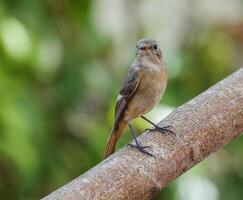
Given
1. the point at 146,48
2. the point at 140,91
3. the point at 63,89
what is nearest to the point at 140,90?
the point at 140,91

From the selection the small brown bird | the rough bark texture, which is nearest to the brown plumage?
the small brown bird

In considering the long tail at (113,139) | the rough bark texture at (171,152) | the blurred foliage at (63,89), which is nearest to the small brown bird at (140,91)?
the long tail at (113,139)

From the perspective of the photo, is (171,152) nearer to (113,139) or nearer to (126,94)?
(113,139)

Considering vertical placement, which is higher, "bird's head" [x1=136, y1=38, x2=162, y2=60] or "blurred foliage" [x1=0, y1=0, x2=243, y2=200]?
"bird's head" [x1=136, y1=38, x2=162, y2=60]

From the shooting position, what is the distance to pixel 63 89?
4609 millimetres

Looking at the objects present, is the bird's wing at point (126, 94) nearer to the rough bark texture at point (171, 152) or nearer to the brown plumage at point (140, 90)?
the brown plumage at point (140, 90)

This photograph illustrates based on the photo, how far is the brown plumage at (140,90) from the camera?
A: 3709 millimetres

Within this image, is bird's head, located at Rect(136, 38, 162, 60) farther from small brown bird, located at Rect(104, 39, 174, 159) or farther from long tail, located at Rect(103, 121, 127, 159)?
long tail, located at Rect(103, 121, 127, 159)

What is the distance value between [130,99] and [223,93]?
2.65 ft

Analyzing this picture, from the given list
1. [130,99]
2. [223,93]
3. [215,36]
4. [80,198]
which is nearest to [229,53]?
[215,36]

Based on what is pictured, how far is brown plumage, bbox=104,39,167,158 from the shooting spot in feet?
12.2

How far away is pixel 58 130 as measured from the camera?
4.69 meters

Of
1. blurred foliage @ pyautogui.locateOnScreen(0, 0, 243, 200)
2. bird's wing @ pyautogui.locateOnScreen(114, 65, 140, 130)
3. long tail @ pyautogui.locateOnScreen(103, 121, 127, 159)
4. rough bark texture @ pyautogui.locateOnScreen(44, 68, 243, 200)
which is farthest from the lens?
blurred foliage @ pyautogui.locateOnScreen(0, 0, 243, 200)

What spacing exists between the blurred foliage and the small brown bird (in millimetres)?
462
